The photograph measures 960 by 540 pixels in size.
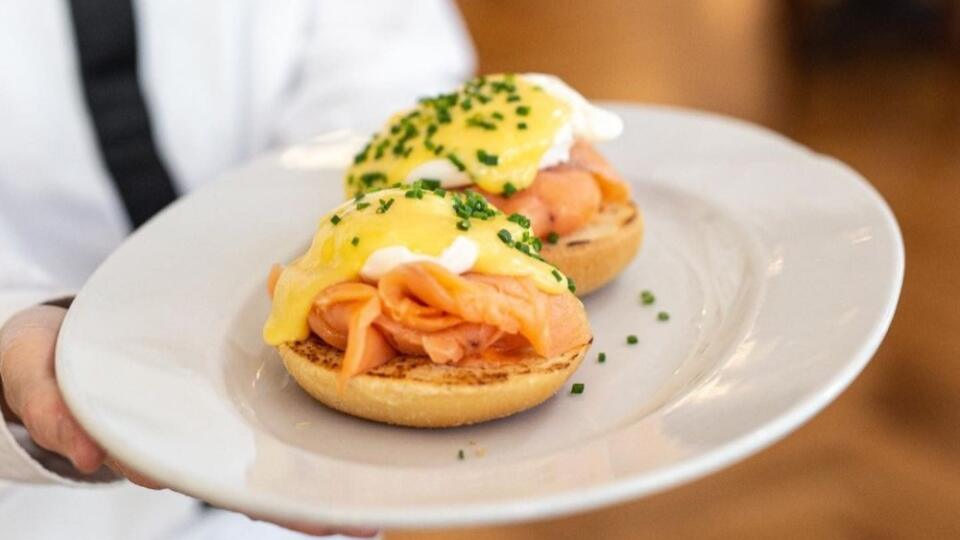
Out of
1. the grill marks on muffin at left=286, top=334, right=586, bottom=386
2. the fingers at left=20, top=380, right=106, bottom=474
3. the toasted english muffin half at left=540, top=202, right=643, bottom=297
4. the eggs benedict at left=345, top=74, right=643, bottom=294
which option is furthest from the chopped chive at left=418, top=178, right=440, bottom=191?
the fingers at left=20, top=380, right=106, bottom=474

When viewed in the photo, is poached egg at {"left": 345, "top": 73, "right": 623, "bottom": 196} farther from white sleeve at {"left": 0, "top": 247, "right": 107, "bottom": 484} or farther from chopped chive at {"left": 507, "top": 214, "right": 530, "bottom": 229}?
white sleeve at {"left": 0, "top": 247, "right": 107, "bottom": 484}

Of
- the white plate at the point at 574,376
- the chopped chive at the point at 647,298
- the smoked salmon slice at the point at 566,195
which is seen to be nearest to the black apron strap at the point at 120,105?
the white plate at the point at 574,376

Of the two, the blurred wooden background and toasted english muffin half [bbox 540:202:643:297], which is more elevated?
toasted english muffin half [bbox 540:202:643:297]

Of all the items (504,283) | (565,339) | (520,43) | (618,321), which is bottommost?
(520,43)

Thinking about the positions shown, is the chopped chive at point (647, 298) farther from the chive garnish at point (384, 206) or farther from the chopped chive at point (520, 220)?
the chive garnish at point (384, 206)

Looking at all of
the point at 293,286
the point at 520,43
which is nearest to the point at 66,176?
the point at 293,286

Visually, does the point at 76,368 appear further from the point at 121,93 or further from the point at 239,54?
the point at 239,54
